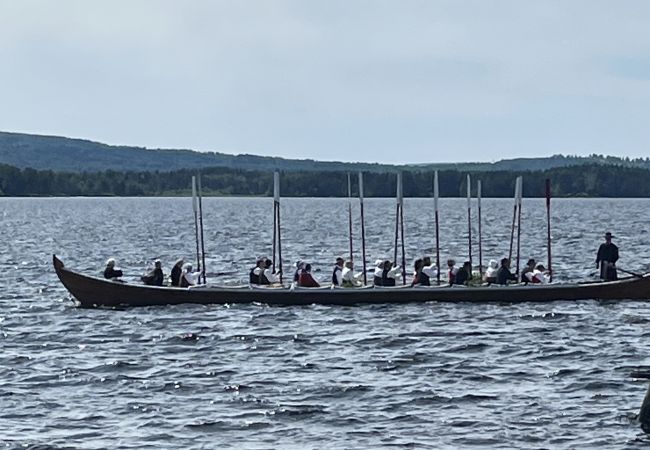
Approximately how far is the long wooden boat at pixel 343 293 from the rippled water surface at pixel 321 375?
0.43 metres

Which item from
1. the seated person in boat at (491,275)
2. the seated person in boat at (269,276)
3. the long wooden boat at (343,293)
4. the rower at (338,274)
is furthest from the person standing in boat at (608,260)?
the seated person in boat at (269,276)

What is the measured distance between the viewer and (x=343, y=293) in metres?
45.8

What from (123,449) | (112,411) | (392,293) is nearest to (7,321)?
(392,293)

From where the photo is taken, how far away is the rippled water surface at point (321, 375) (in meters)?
25.6

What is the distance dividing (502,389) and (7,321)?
63.2ft

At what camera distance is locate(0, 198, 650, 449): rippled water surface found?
25625 mm

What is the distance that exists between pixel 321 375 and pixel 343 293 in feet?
46.4

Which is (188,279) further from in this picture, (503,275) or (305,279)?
(503,275)

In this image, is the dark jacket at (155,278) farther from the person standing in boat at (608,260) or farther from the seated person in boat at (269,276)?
the person standing in boat at (608,260)

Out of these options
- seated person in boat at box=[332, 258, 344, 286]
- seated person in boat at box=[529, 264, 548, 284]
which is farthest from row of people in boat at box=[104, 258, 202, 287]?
seated person in boat at box=[529, 264, 548, 284]

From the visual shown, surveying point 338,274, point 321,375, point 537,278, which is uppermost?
point 338,274

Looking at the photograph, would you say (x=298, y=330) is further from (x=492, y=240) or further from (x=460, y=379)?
(x=492, y=240)

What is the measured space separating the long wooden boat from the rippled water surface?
43cm

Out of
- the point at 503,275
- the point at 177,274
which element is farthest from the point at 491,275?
the point at 177,274
